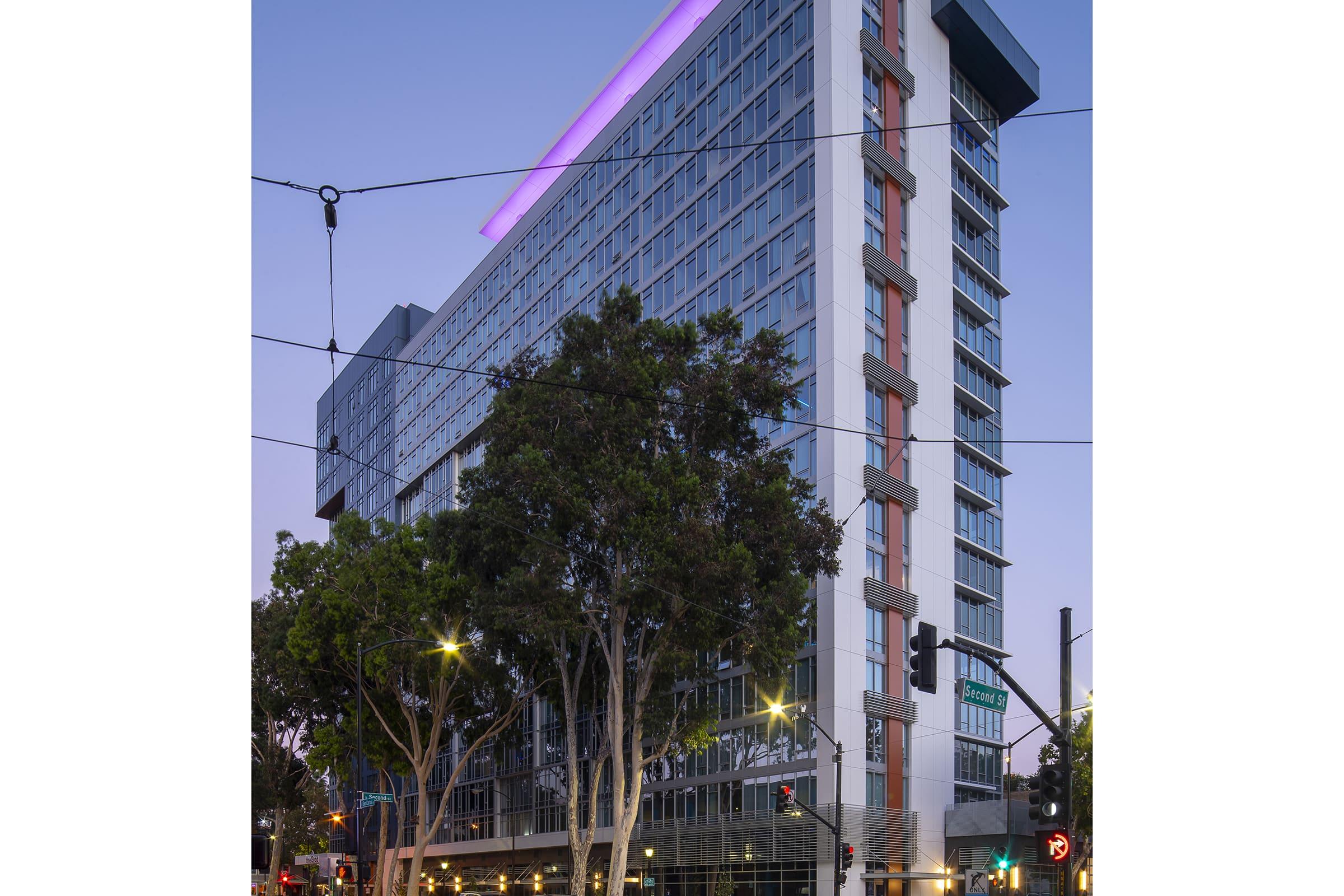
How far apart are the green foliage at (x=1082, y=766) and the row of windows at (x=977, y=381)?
578 inches

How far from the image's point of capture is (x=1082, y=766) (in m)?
51.3

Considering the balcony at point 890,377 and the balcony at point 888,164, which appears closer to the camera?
the balcony at point 890,377

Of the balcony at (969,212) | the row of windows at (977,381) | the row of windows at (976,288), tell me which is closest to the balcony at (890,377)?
the row of windows at (977,381)

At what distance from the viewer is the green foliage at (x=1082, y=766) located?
50.8m

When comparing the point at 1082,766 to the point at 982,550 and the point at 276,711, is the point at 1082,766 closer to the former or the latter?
the point at 982,550

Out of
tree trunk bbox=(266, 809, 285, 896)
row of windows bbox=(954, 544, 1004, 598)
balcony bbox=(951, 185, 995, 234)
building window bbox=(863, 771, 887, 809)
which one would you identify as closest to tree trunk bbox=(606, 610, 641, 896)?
building window bbox=(863, 771, 887, 809)

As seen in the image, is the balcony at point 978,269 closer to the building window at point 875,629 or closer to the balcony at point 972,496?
the balcony at point 972,496

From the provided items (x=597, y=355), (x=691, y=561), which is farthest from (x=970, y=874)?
(x=597, y=355)

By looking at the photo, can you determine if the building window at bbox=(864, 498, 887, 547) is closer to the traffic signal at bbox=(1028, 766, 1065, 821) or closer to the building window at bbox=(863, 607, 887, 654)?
the building window at bbox=(863, 607, 887, 654)

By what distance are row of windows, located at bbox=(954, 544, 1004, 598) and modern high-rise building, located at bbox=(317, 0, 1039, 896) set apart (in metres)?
0.15

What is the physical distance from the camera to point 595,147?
64875 mm
